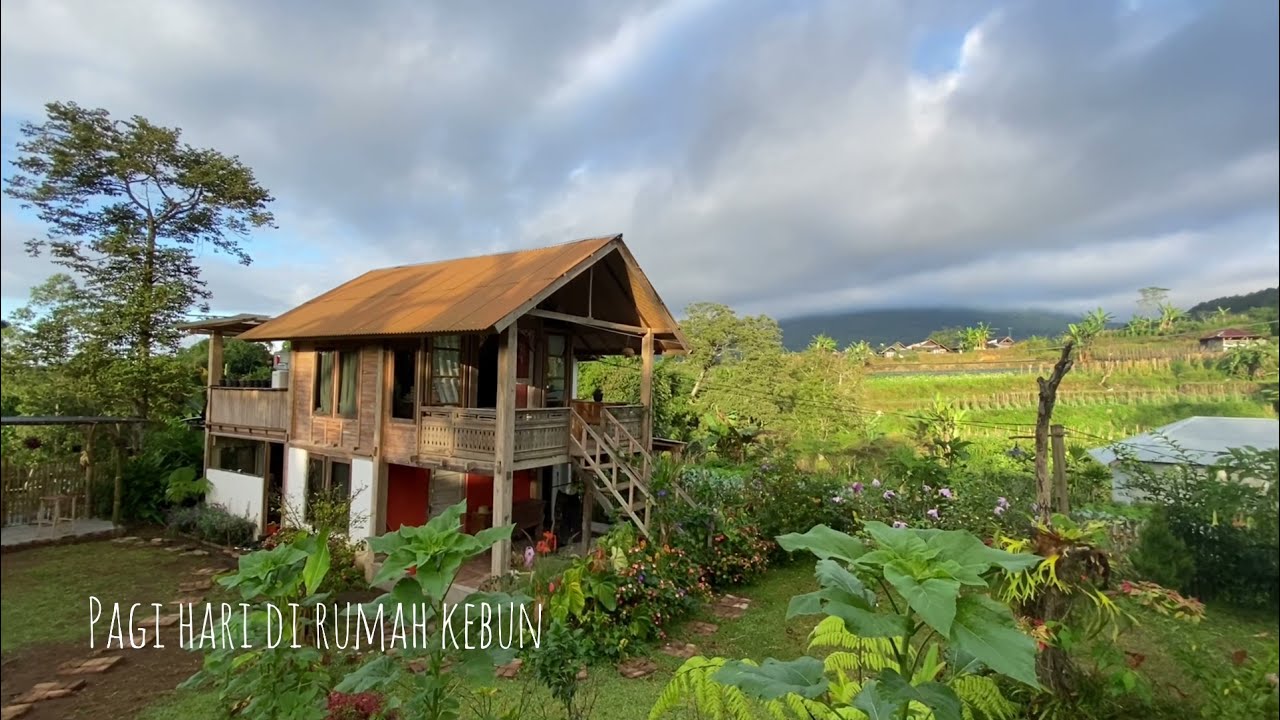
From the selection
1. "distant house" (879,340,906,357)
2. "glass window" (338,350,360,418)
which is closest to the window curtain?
"glass window" (338,350,360,418)

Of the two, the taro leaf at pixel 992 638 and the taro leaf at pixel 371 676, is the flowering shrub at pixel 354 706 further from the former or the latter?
the taro leaf at pixel 992 638

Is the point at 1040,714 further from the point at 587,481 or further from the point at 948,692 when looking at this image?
the point at 587,481

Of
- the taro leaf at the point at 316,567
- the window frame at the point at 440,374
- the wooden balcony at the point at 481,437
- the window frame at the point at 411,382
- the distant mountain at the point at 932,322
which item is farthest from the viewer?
the window frame at the point at 440,374

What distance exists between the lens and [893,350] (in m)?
5.21

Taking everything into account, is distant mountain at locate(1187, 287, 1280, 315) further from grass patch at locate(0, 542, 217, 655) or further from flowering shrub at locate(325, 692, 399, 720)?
flowering shrub at locate(325, 692, 399, 720)

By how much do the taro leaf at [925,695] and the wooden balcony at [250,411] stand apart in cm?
983

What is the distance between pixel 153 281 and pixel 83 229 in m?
0.50

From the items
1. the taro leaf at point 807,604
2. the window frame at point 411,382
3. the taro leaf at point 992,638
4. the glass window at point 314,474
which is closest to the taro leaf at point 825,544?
the taro leaf at point 807,604

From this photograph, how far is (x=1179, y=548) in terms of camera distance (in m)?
1.83

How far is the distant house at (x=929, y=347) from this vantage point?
14.4ft

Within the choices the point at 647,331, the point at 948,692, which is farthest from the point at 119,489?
the point at 948,692

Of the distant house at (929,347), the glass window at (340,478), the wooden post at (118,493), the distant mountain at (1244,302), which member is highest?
the distant house at (929,347)

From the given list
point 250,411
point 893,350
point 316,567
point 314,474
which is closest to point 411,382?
point 314,474

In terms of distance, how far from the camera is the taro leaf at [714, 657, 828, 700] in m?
1.30
